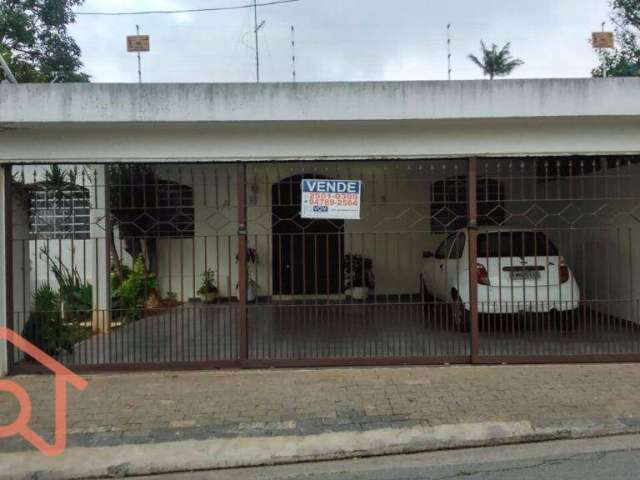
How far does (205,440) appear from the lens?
465 centimetres

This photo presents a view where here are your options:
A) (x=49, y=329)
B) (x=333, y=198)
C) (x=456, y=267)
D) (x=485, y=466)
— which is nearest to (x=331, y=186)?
(x=333, y=198)

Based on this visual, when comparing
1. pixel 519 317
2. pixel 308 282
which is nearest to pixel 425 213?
pixel 308 282

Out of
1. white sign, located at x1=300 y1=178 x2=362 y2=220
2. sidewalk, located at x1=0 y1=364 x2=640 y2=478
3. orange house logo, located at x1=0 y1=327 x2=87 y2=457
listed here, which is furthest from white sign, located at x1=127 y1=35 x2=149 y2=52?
sidewalk, located at x1=0 y1=364 x2=640 y2=478

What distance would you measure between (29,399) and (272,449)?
111 inches

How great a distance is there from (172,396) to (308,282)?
20.1ft

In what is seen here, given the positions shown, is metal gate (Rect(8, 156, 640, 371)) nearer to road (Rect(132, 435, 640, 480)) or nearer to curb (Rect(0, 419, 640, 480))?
curb (Rect(0, 419, 640, 480))

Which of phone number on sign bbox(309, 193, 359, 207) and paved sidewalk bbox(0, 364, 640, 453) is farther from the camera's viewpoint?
phone number on sign bbox(309, 193, 359, 207)

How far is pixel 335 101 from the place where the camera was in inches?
243

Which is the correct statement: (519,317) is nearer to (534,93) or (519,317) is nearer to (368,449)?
(534,93)

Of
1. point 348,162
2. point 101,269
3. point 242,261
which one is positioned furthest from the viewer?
point 101,269

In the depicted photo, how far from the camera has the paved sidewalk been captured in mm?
4895

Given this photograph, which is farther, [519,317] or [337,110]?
[519,317]

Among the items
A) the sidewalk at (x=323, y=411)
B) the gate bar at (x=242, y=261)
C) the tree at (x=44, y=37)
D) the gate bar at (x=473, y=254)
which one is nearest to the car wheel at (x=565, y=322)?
the sidewalk at (x=323, y=411)

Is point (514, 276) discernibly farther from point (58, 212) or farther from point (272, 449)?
point (58, 212)
